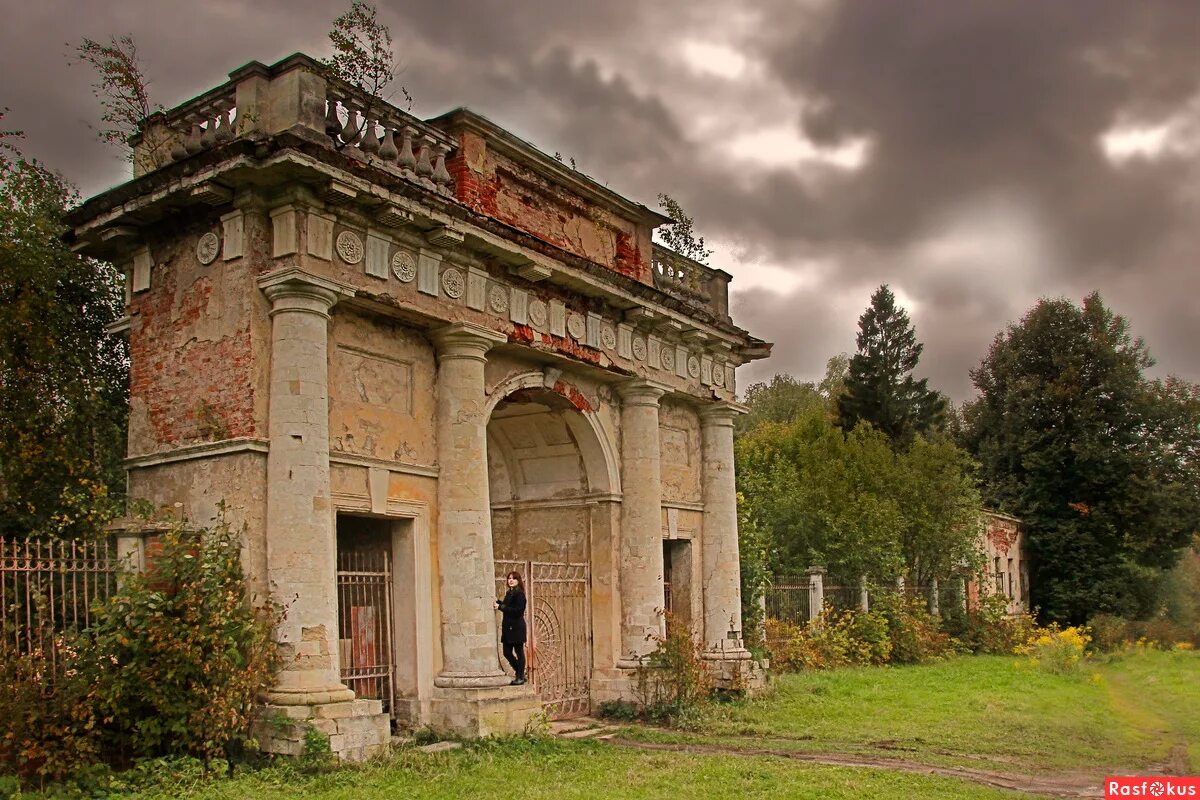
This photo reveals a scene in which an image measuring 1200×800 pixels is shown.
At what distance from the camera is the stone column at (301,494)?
30.7 ft

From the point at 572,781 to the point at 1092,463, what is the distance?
83.6 ft

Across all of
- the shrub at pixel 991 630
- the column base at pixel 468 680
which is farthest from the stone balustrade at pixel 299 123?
the shrub at pixel 991 630

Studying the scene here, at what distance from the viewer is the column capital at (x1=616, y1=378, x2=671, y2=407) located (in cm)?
1464

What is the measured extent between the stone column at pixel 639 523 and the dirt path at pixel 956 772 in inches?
110

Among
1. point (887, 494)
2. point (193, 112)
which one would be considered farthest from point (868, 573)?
point (193, 112)

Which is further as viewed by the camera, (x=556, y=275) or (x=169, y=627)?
(x=556, y=275)

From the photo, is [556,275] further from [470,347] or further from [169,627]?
[169,627]

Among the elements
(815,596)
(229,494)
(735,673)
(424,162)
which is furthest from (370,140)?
(815,596)

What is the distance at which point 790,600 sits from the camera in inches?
838

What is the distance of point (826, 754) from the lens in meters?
10.8

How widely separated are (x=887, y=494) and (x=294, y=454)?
18.3 meters

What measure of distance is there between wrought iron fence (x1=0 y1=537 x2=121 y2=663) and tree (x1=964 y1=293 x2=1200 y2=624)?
27.1 metres

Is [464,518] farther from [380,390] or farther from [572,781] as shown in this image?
[572,781]

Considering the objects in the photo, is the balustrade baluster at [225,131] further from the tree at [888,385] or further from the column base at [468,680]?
the tree at [888,385]
